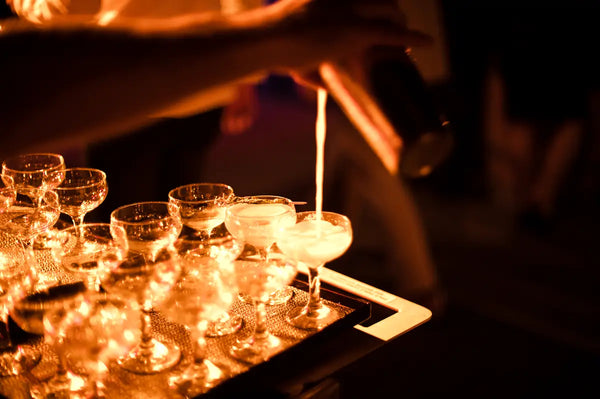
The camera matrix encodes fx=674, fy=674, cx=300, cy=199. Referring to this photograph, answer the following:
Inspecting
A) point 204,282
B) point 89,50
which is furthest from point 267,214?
point 89,50

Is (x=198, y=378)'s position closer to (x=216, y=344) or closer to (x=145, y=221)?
(x=216, y=344)

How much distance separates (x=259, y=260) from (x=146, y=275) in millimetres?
300

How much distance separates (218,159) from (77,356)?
460 centimetres

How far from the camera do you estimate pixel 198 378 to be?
127 cm

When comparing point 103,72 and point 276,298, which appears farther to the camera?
point 276,298

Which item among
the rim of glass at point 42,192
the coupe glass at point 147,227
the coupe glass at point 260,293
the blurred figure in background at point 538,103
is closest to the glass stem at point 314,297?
the coupe glass at point 260,293

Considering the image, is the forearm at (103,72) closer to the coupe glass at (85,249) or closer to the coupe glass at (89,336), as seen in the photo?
the coupe glass at (89,336)

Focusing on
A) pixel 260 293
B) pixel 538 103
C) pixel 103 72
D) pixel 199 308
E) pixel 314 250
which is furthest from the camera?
pixel 538 103

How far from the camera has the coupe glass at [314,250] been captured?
4.85 ft

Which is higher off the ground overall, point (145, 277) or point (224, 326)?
point (145, 277)

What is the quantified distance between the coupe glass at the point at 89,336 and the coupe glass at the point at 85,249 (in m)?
0.17

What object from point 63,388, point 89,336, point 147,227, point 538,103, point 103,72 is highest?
point 103,72

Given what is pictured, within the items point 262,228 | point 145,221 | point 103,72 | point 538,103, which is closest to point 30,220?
point 145,221

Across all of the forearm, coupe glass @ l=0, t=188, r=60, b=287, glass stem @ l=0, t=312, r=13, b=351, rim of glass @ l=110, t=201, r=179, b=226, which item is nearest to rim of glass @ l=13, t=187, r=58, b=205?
coupe glass @ l=0, t=188, r=60, b=287
